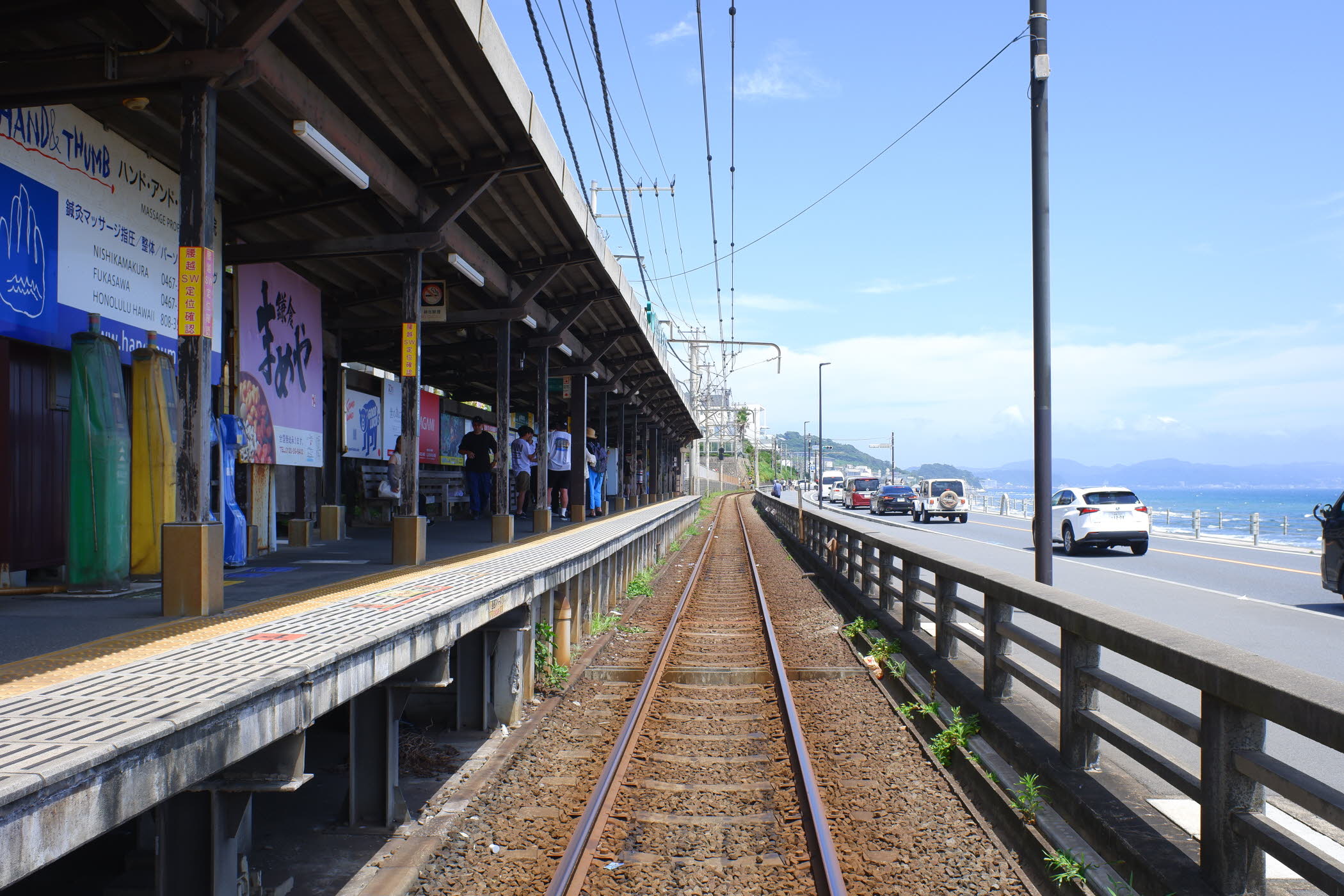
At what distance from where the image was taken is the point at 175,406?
704 cm

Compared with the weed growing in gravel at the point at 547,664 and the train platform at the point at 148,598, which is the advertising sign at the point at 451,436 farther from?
the weed growing in gravel at the point at 547,664

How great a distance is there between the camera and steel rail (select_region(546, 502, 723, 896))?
3977mm

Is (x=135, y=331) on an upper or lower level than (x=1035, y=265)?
lower

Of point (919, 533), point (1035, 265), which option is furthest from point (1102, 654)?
point (919, 533)

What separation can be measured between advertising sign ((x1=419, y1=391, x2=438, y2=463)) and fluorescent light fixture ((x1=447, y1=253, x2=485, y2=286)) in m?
7.75

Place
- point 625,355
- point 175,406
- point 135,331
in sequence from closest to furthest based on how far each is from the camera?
1. point 175,406
2. point 135,331
3. point 625,355

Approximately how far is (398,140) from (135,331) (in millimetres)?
2797

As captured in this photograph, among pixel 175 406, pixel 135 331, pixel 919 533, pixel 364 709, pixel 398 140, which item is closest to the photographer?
pixel 364 709

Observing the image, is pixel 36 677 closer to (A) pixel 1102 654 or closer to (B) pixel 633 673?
(B) pixel 633 673

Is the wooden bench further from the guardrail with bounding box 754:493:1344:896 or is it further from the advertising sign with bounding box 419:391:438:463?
the guardrail with bounding box 754:493:1344:896

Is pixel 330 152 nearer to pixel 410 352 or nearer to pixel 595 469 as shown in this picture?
pixel 410 352

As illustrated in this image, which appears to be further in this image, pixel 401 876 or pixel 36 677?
pixel 401 876

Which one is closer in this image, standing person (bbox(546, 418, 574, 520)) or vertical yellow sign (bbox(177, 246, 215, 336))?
vertical yellow sign (bbox(177, 246, 215, 336))

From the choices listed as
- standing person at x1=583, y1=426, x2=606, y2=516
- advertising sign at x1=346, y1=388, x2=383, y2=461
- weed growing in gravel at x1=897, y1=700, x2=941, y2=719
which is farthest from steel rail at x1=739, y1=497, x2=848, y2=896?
standing person at x1=583, y1=426, x2=606, y2=516
